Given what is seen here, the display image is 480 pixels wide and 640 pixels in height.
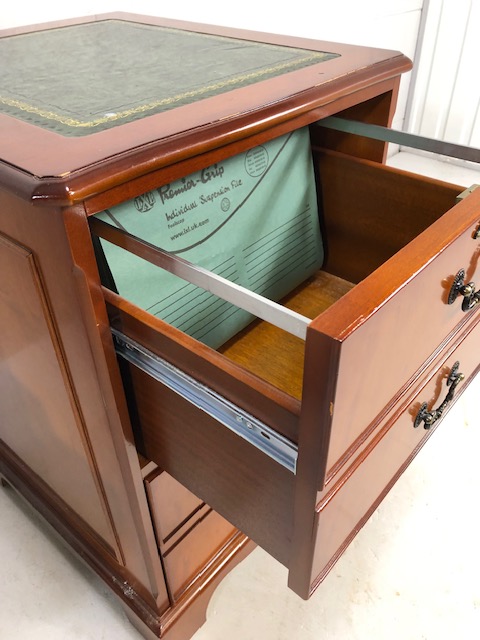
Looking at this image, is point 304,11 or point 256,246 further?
point 304,11

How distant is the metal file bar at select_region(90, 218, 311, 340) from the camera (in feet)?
1.21

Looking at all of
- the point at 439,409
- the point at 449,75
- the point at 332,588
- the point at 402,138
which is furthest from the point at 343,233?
the point at 449,75

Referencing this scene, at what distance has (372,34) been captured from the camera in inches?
64.1

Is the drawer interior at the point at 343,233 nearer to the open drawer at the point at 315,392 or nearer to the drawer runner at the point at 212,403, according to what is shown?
the open drawer at the point at 315,392

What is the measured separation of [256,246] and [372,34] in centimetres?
126

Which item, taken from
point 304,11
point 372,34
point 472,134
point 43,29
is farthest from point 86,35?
point 472,134

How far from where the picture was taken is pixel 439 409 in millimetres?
601

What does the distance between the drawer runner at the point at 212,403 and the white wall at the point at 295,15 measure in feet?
2.04

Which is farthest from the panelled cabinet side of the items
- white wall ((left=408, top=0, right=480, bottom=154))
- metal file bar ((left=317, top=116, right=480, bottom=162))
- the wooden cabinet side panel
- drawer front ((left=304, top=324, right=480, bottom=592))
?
white wall ((left=408, top=0, right=480, bottom=154))

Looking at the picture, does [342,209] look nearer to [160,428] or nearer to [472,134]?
[160,428]

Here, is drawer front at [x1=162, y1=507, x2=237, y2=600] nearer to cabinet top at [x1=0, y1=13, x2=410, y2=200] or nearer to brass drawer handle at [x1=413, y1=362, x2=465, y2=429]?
brass drawer handle at [x1=413, y1=362, x2=465, y2=429]

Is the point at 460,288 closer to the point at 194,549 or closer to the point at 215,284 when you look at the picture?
the point at 215,284

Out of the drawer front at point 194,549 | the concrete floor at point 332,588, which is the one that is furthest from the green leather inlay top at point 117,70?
the concrete floor at point 332,588

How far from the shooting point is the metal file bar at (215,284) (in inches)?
14.5
